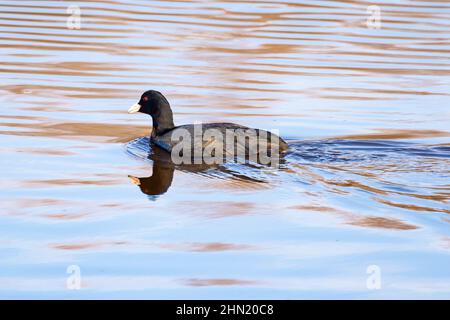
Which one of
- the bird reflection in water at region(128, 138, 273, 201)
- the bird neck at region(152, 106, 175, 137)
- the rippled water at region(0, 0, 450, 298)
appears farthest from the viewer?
the bird neck at region(152, 106, 175, 137)

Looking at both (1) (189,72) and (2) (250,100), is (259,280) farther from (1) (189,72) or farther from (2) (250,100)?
(1) (189,72)

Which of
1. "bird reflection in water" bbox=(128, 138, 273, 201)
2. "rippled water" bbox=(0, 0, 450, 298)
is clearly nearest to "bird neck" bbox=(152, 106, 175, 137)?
"rippled water" bbox=(0, 0, 450, 298)

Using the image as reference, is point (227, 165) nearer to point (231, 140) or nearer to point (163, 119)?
point (231, 140)

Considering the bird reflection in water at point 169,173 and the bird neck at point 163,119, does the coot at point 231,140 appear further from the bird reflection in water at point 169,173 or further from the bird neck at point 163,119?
the bird neck at point 163,119

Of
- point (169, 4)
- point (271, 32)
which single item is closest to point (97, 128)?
point (271, 32)

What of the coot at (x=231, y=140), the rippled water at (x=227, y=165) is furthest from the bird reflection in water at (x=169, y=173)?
the coot at (x=231, y=140)

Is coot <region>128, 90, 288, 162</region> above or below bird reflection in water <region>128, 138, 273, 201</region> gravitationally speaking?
above

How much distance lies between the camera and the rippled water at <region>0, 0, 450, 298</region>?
6.62 metres

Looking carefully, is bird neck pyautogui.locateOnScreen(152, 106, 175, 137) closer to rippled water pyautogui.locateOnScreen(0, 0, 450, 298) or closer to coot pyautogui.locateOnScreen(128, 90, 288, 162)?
rippled water pyautogui.locateOnScreen(0, 0, 450, 298)

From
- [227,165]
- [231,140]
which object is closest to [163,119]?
[231,140]

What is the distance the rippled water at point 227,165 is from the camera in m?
6.62

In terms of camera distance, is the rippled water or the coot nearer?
the rippled water

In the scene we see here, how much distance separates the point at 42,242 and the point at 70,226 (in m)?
0.41

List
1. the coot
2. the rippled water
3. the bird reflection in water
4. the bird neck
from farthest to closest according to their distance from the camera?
the bird neck → the coot → the bird reflection in water → the rippled water
